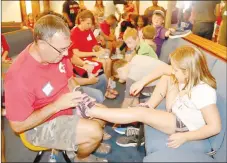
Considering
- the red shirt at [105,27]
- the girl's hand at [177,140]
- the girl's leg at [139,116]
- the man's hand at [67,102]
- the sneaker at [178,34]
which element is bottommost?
the girl's hand at [177,140]

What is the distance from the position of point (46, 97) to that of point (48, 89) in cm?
5

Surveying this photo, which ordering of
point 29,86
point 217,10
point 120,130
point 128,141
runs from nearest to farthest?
point 29,86 → point 128,141 → point 120,130 → point 217,10

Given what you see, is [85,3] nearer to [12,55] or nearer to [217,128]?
[12,55]

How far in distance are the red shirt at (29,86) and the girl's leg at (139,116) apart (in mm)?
258

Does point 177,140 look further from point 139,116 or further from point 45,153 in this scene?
point 45,153

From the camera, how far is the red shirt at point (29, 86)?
4.38 ft

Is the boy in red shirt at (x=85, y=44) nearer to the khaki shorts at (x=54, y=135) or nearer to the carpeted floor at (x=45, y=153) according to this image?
the carpeted floor at (x=45, y=153)

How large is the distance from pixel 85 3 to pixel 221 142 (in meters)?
7.88

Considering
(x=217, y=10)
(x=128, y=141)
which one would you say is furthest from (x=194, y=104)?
(x=217, y=10)

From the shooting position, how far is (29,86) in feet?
4.56

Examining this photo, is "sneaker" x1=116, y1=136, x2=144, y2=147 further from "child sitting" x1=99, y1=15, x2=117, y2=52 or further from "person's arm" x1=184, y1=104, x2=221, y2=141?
"child sitting" x1=99, y1=15, x2=117, y2=52

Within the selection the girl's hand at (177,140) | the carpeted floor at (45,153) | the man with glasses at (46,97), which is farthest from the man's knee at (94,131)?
the carpeted floor at (45,153)

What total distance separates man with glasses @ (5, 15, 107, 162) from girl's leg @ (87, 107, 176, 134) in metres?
0.09

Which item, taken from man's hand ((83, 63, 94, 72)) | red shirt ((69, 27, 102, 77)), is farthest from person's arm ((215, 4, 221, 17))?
man's hand ((83, 63, 94, 72))
